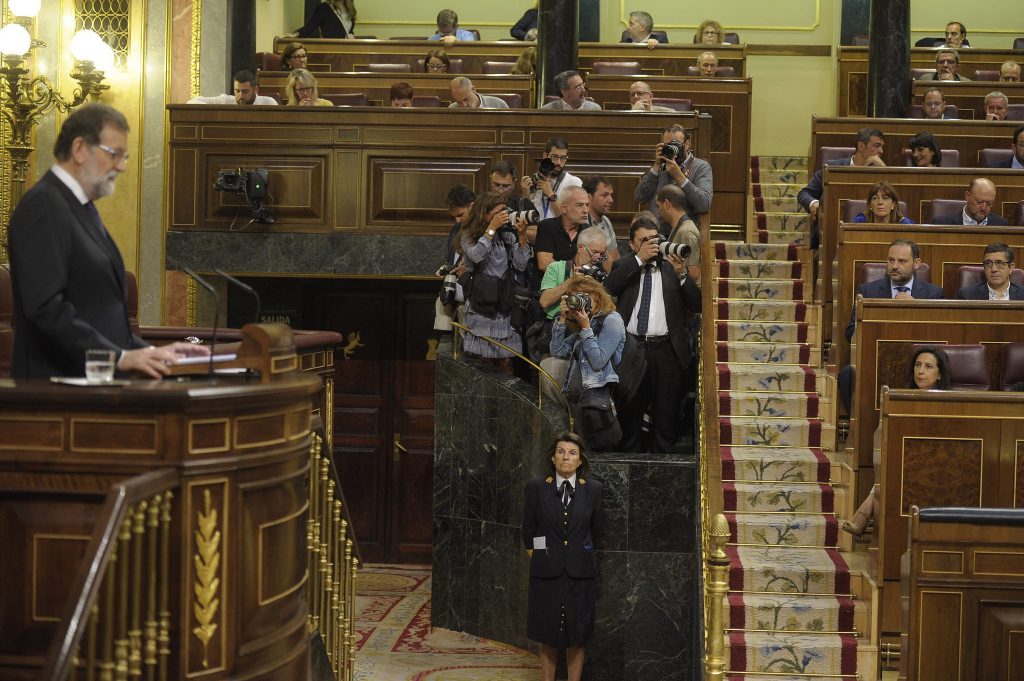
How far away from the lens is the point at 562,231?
7.16m

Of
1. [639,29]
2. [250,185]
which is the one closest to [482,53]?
[639,29]

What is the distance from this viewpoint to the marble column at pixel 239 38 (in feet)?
34.3

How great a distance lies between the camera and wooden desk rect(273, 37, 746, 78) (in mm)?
11695

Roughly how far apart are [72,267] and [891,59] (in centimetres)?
855

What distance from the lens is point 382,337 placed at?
34.7 feet

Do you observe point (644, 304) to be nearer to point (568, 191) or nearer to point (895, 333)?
point (568, 191)

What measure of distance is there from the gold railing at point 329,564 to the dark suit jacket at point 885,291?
3.05 meters

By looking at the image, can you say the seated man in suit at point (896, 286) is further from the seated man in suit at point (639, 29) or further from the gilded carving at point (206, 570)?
the seated man in suit at point (639, 29)

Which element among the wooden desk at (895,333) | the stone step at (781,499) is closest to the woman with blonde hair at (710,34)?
the wooden desk at (895,333)

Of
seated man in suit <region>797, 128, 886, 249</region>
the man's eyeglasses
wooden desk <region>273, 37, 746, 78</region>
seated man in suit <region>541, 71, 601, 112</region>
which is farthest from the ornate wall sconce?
the man's eyeglasses

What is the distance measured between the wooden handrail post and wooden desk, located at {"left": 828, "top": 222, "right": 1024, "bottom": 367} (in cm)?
196

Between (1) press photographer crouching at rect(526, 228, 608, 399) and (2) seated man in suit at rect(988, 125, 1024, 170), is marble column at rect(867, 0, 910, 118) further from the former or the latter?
(1) press photographer crouching at rect(526, 228, 608, 399)

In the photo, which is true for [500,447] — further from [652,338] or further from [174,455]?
[174,455]

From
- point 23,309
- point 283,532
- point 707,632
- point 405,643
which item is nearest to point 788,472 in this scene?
point 707,632
